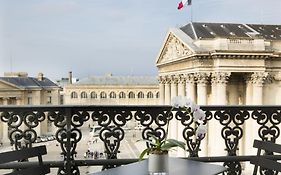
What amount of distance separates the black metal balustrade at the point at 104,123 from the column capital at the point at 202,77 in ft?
79.5

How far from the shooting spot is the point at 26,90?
193 ft

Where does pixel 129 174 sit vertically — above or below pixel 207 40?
below

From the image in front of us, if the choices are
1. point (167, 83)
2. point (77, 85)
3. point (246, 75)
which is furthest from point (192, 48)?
point (77, 85)

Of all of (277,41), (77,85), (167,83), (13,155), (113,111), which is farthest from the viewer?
(77,85)

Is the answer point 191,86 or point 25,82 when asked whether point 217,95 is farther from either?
point 25,82

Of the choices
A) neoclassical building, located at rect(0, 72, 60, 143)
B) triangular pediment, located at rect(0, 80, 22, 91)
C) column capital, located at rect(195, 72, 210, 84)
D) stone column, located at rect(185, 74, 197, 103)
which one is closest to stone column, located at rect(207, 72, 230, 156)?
column capital, located at rect(195, 72, 210, 84)

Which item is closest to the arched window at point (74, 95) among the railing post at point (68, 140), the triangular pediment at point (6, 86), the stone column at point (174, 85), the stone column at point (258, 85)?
the triangular pediment at point (6, 86)

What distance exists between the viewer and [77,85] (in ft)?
254

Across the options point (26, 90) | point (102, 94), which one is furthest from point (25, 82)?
point (102, 94)

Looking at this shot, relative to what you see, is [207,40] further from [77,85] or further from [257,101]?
[77,85]

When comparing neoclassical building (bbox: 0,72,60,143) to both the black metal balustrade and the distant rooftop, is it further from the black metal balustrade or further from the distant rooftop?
the black metal balustrade

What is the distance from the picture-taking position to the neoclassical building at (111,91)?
76875 mm

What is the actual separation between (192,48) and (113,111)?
2557 cm

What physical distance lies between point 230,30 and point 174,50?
17.3 feet
